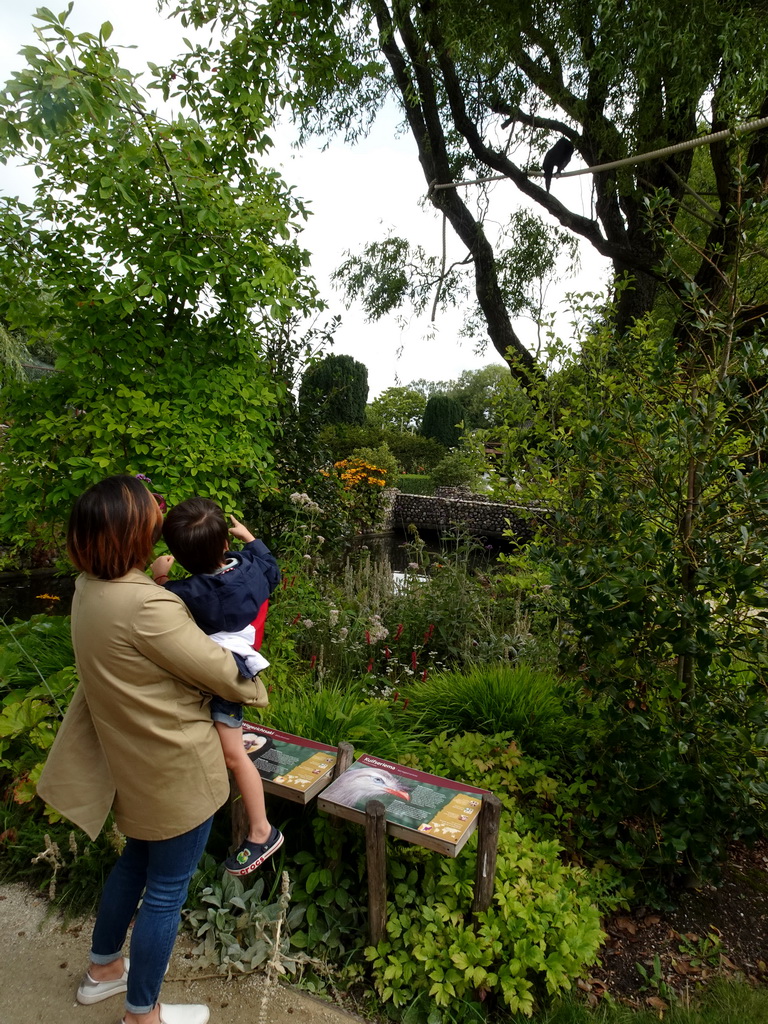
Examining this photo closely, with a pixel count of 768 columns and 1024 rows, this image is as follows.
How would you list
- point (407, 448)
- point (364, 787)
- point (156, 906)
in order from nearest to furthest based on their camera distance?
point (156, 906) < point (364, 787) < point (407, 448)

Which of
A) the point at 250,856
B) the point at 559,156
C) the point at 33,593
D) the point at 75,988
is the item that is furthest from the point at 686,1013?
the point at 559,156

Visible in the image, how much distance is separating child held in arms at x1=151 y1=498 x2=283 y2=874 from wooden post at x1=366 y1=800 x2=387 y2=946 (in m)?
0.32

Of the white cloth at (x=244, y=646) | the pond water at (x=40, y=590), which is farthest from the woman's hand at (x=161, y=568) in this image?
the pond water at (x=40, y=590)

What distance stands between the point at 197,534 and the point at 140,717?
507 millimetres

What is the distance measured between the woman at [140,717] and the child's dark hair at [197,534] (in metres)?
0.13

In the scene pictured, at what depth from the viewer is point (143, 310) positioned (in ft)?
9.53

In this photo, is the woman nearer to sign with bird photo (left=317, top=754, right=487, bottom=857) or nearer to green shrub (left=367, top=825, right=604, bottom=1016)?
sign with bird photo (left=317, top=754, right=487, bottom=857)

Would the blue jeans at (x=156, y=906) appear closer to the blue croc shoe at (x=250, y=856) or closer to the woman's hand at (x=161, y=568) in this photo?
the blue croc shoe at (x=250, y=856)

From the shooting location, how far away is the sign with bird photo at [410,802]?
1.95 m

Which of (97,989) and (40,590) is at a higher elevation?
(97,989)

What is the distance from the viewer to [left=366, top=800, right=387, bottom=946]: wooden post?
197 centimetres

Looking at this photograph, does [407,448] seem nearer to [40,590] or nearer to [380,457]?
[380,457]

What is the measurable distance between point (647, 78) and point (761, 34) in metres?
0.83

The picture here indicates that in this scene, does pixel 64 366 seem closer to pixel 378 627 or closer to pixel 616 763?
pixel 378 627
